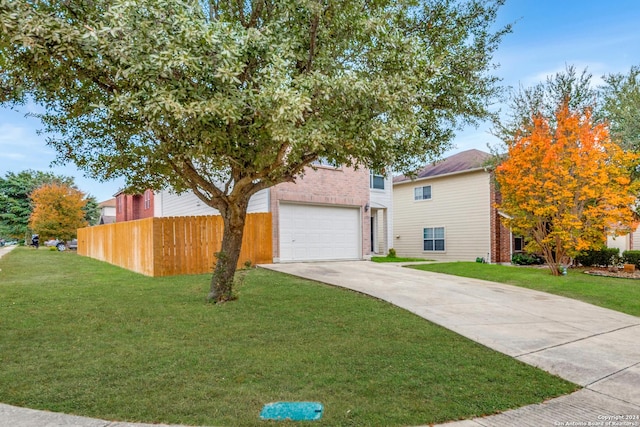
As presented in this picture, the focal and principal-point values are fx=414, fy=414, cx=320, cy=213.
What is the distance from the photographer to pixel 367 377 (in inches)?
157

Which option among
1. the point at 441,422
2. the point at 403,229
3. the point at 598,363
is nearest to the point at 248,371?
the point at 441,422

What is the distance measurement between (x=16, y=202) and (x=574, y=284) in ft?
157

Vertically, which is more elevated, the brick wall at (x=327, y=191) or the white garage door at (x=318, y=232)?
the brick wall at (x=327, y=191)

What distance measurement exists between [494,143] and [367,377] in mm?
14935

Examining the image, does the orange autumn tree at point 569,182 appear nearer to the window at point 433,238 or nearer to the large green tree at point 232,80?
the large green tree at point 232,80

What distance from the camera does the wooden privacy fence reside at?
11.3 meters

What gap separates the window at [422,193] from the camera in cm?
2155

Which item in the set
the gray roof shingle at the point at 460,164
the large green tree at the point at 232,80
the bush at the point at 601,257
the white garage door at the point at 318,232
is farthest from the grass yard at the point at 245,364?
the gray roof shingle at the point at 460,164

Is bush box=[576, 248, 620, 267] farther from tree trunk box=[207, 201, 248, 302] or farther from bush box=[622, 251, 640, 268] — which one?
tree trunk box=[207, 201, 248, 302]

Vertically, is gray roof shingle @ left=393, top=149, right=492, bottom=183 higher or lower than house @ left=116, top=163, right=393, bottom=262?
higher

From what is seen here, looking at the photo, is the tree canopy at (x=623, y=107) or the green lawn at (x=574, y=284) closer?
the green lawn at (x=574, y=284)

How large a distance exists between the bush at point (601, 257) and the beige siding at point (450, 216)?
12.5 feet

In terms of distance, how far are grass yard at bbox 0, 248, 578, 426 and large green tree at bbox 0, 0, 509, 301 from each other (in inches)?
70.4

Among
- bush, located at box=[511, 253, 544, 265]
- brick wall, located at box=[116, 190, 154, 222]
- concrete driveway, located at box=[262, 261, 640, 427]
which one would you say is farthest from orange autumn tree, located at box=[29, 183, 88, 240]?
bush, located at box=[511, 253, 544, 265]
